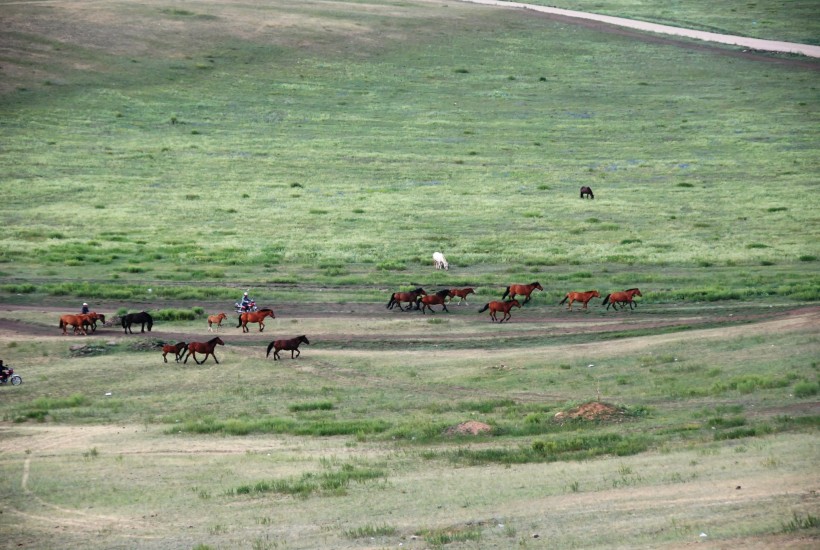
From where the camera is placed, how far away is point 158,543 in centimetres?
1884

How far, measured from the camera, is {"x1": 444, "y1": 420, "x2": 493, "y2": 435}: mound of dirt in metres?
25.0

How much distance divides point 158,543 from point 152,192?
147 ft

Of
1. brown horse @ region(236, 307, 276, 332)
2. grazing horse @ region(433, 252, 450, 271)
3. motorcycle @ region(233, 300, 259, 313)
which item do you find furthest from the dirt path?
brown horse @ region(236, 307, 276, 332)

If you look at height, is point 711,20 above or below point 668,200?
above

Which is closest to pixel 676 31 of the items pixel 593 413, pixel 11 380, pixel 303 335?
pixel 303 335

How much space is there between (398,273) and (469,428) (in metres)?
20.6

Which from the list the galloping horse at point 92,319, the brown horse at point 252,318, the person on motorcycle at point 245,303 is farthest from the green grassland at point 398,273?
the person on motorcycle at point 245,303

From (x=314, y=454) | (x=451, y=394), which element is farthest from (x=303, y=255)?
(x=314, y=454)

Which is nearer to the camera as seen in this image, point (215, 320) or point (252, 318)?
point (252, 318)

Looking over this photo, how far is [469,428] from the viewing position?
25172 millimetres

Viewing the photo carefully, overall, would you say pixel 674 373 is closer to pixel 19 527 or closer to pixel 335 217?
pixel 19 527

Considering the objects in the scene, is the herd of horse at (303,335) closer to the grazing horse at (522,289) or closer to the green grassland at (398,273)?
the grazing horse at (522,289)

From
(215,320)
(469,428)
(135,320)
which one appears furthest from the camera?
(215,320)

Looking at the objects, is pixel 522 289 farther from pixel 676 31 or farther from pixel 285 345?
pixel 676 31
